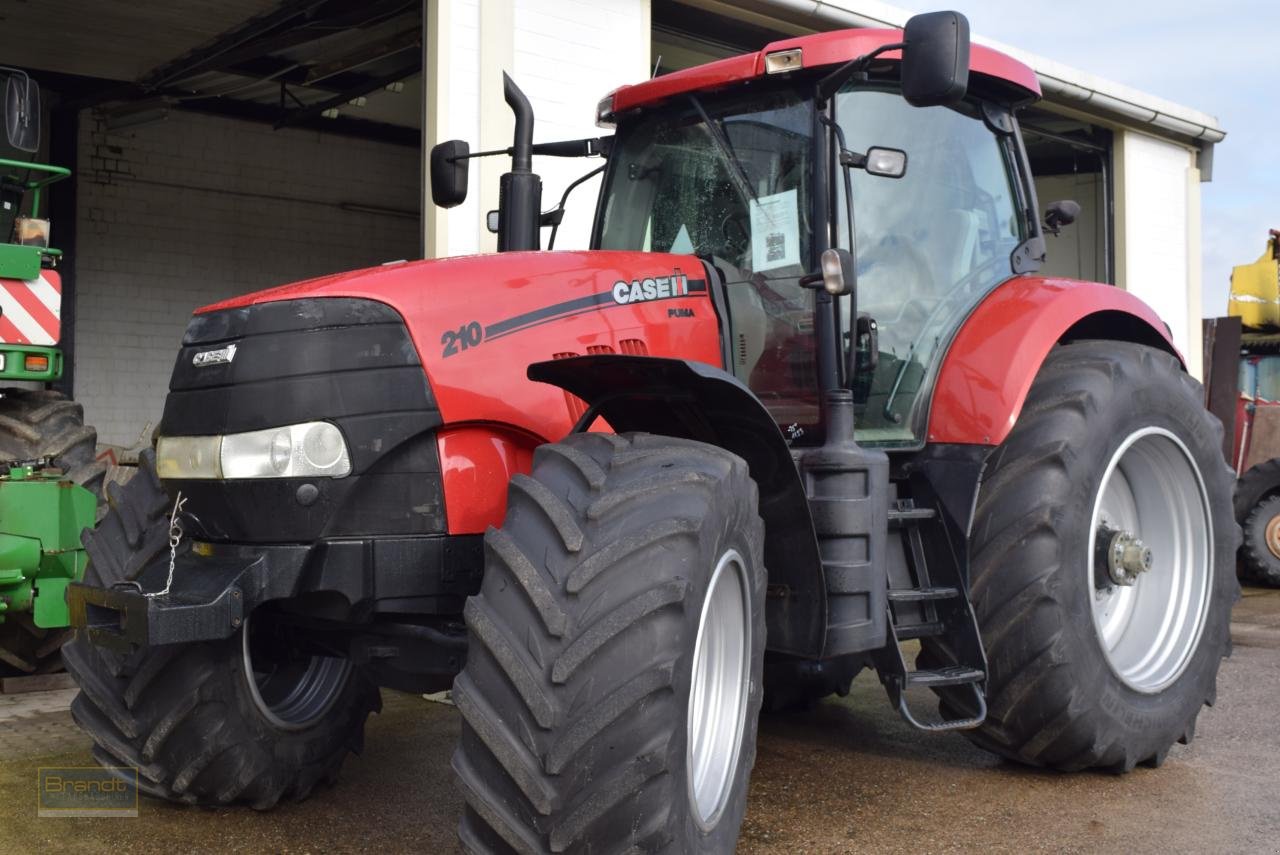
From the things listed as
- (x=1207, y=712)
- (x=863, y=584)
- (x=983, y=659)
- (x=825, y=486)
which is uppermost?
(x=825, y=486)

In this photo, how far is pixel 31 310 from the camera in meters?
6.08

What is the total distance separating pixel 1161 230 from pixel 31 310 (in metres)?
10.7

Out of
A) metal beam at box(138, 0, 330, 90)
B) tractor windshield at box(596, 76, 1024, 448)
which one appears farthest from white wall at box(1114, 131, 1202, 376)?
tractor windshield at box(596, 76, 1024, 448)

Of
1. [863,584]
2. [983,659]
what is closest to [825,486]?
[863,584]

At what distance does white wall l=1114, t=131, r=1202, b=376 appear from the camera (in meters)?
12.9

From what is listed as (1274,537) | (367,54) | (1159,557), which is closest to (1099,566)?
(1159,557)

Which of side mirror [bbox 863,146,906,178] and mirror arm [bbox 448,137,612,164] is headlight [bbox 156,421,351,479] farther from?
side mirror [bbox 863,146,906,178]

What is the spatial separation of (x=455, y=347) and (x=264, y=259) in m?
12.1

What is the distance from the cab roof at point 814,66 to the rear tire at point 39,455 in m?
3.14

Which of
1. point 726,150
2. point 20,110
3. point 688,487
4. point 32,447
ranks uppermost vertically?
point 20,110

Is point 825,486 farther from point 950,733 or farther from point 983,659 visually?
point 950,733

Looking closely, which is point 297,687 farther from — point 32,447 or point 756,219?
point 32,447

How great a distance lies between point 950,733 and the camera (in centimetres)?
505

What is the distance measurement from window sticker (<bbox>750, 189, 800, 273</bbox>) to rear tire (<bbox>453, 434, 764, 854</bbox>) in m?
1.22
